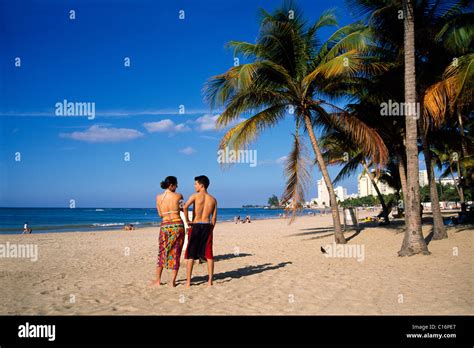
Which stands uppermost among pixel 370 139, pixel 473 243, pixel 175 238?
pixel 370 139

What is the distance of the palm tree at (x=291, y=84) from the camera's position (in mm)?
11672

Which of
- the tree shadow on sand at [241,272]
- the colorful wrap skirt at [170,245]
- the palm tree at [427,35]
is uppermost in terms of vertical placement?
the palm tree at [427,35]

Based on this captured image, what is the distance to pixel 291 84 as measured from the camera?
12.1 metres

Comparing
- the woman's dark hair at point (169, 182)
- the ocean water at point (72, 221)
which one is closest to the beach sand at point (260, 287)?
the woman's dark hair at point (169, 182)

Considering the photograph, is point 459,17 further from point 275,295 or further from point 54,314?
point 54,314

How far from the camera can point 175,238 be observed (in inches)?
245

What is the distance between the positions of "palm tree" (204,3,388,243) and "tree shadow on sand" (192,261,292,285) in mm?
3782

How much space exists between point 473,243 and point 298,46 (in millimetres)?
8551

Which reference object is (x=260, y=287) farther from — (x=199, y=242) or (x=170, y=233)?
(x=170, y=233)

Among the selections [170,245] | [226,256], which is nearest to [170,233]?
[170,245]

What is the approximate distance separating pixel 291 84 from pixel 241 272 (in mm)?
6917

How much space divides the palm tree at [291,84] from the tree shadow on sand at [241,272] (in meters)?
3.78

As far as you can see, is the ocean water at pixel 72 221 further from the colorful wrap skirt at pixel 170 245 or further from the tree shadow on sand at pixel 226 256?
the colorful wrap skirt at pixel 170 245
